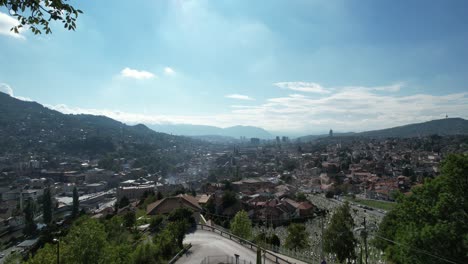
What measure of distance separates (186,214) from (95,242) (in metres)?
14.4

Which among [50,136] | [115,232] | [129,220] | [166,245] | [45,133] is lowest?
[129,220]

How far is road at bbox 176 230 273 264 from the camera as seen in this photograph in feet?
53.3

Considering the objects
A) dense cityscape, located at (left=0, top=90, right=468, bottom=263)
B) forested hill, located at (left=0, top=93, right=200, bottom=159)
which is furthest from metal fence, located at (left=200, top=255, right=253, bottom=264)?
forested hill, located at (left=0, top=93, right=200, bottom=159)

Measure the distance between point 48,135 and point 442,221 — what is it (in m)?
171

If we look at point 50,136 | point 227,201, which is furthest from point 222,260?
point 50,136

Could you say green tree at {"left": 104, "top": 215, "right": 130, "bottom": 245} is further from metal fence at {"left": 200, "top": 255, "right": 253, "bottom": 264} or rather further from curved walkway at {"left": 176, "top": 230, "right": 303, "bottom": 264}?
metal fence at {"left": 200, "top": 255, "right": 253, "bottom": 264}

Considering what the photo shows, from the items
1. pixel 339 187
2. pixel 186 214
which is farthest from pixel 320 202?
pixel 186 214

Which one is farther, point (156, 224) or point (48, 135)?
point (48, 135)

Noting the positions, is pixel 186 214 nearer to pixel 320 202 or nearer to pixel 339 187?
pixel 320 202

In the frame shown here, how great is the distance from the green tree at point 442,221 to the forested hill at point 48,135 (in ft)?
448

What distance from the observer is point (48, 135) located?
488 ft

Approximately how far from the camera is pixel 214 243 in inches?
771

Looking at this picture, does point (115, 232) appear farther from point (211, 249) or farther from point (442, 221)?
point (442, 221)

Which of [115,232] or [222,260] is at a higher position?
[115,232]
